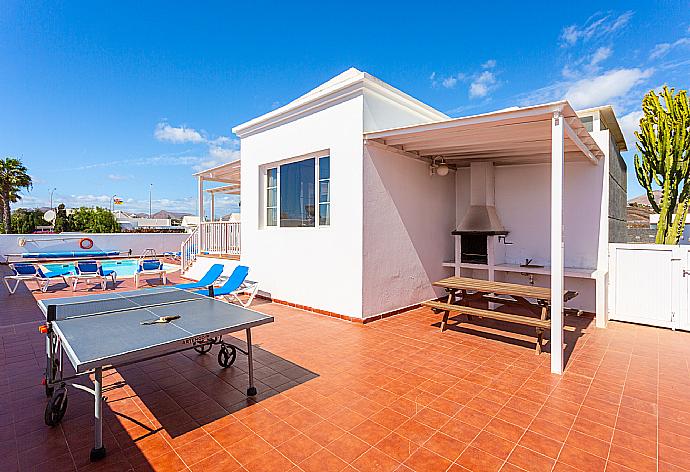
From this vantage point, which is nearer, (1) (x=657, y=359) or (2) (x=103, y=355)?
(2) (x=103, y=355)

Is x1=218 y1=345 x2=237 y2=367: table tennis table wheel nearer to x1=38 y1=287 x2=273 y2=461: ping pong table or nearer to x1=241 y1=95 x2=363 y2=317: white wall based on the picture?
x1=38 y1=287 x2=273 y2=461: ping pong table

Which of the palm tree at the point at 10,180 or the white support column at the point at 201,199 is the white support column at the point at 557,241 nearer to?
the white support column at the point at 201,199

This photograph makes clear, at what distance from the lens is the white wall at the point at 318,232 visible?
7039mm

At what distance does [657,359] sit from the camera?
16.7 ft

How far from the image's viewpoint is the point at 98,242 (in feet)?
74.2

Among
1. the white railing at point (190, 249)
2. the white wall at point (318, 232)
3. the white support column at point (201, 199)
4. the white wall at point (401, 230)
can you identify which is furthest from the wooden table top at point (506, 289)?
the white railing at point (190, 249)

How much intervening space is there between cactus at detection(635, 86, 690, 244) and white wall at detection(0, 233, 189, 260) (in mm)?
25994

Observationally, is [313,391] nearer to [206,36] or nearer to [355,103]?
[355,103]

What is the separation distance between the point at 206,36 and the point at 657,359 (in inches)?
654

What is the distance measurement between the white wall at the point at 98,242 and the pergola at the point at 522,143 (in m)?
22.1

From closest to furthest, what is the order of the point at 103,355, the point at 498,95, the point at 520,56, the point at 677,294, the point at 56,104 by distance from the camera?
1. the point at 103,355
2. the point at 677,294
3. the point at 520,56
4. the point at 498,95
5. the point at 56,104

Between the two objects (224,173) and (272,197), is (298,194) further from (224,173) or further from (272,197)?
(224,173)

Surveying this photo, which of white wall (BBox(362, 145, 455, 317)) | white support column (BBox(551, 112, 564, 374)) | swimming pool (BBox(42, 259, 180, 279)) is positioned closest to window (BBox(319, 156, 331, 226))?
white wall (BBox(362, 145, 455, 317))

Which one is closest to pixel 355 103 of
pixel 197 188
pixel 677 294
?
pixel 677 294
